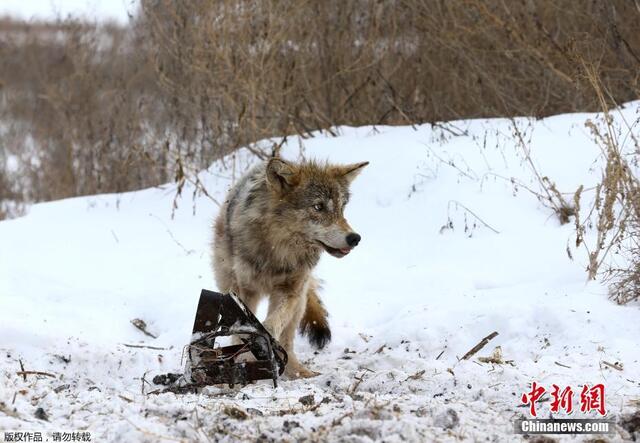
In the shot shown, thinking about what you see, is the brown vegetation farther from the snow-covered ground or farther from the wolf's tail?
the wolf's tail

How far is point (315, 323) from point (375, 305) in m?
1.03

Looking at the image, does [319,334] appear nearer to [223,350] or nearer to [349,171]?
[349,171]

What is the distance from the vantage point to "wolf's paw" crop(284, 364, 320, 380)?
604 cm

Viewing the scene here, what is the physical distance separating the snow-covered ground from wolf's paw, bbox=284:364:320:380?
15cm

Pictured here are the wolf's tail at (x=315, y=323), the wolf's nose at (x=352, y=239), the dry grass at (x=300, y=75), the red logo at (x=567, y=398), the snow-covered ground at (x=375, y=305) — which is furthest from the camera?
the dry grass at (x=300, y=75)

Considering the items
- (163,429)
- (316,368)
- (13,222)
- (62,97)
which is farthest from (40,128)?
(163,429)

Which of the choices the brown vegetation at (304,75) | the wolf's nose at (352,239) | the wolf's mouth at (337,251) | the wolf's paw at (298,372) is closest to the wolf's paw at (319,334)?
the wolf's paw at (298,372)

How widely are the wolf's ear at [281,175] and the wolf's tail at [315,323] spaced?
1.14m

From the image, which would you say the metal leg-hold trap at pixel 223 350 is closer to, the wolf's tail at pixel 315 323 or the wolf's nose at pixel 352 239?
the wolf's nose at pixel 352 239

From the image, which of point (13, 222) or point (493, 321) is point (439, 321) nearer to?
point (493, 321)

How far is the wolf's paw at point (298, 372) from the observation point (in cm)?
604

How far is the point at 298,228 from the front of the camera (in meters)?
5.93

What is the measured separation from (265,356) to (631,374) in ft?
7.91

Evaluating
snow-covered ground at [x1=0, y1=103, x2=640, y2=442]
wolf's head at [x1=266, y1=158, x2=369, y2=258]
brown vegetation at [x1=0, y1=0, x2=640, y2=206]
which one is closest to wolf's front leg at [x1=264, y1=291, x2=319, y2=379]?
snow-covered ground at [x1=0, y1=103, x2=640, y2=442]
